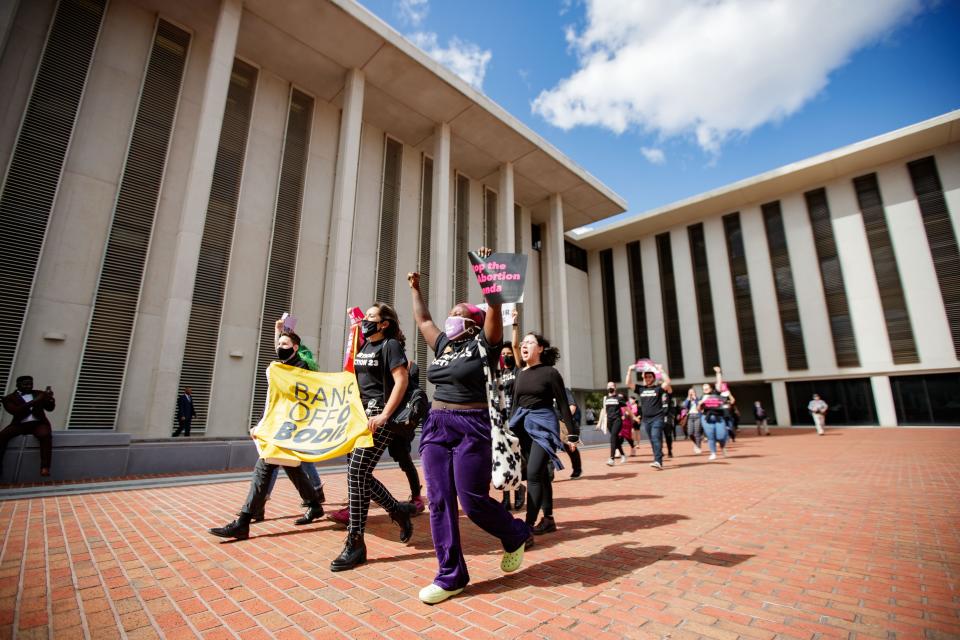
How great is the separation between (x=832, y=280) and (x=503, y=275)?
31.3 meters

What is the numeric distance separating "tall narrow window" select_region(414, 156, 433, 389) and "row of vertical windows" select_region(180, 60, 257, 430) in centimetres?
787

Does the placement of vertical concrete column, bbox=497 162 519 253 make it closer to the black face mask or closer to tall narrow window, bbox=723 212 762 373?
tall narrow window, bbox=723 212 762 373

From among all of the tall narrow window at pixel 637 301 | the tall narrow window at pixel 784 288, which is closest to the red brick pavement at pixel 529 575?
the tall narrow window at pixel 784 288

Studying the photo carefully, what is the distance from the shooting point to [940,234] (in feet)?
77.0

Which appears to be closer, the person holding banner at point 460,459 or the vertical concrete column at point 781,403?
the person holding banner at point 460,459

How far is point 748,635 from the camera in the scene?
2250 mm

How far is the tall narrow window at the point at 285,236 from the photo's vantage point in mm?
14820

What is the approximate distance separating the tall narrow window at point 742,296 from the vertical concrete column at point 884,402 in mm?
5646

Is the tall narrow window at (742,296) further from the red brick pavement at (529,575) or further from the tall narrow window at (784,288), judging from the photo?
the red brick pavement at (529,575)

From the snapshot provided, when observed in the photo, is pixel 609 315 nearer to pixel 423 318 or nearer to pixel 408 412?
pixel 408 412

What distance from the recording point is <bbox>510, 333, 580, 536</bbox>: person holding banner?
171 inches

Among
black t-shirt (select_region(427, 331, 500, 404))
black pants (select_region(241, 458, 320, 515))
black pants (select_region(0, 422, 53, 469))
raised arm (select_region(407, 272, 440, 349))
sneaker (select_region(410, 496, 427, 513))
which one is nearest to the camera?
black t-shirt (select_region(427, 331, 500, 404))

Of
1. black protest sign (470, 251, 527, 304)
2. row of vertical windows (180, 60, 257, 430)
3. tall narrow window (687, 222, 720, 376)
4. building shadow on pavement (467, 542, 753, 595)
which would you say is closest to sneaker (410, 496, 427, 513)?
building shadow on pavement (467, 542, 753, 595)

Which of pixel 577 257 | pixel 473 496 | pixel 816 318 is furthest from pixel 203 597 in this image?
pixel 577 257
